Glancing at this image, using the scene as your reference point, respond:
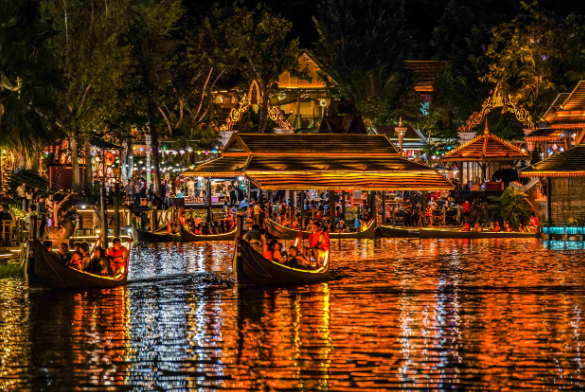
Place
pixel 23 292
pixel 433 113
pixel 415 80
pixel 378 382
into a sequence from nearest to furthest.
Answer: pixel 378 382
pixel 23 292
pixel 433 113
pixel 415 80

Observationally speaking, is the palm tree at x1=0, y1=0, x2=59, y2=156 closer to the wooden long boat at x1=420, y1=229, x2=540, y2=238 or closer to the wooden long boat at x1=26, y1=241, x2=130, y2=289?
the wooden long boat at x1=26, y1=241, x2=130, y2=289

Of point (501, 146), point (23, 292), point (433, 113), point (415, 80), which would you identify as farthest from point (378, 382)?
point (415, 80)

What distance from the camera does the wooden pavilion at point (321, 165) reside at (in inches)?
1489

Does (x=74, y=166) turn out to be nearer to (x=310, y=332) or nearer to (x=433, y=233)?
(x=433, y=233)

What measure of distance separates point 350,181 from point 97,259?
51.5 ft

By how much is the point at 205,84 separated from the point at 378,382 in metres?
47.0

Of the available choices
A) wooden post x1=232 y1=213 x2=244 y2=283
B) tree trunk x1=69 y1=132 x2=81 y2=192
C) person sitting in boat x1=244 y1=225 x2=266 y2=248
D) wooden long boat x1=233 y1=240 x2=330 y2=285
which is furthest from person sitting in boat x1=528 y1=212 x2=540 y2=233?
tree trunk x1=69 y1=132 x2=81 y2=192

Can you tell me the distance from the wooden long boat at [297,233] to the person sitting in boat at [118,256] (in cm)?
1344

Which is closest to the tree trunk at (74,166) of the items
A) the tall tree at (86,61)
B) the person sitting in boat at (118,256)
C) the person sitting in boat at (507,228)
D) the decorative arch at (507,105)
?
the tall tree at (86,61)

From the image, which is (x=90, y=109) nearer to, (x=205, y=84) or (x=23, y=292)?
(x=205, y=84)

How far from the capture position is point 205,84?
5925 centimetres

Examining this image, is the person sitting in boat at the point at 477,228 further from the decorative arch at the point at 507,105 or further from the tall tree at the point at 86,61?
the tall tree at the point at 86,61

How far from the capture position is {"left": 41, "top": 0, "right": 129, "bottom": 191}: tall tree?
45.1 m

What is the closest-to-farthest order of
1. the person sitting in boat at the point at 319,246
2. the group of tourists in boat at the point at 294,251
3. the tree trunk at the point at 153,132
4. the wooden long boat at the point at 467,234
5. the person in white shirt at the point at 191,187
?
the group of tourists in boat at the point at 294,251 < the person sitting in boat at the point at 319,246 < the wooden long boat at the point at 467,234 < the tree trunk at the point at 153,132 < the person in white shirt at the point at 191,187
